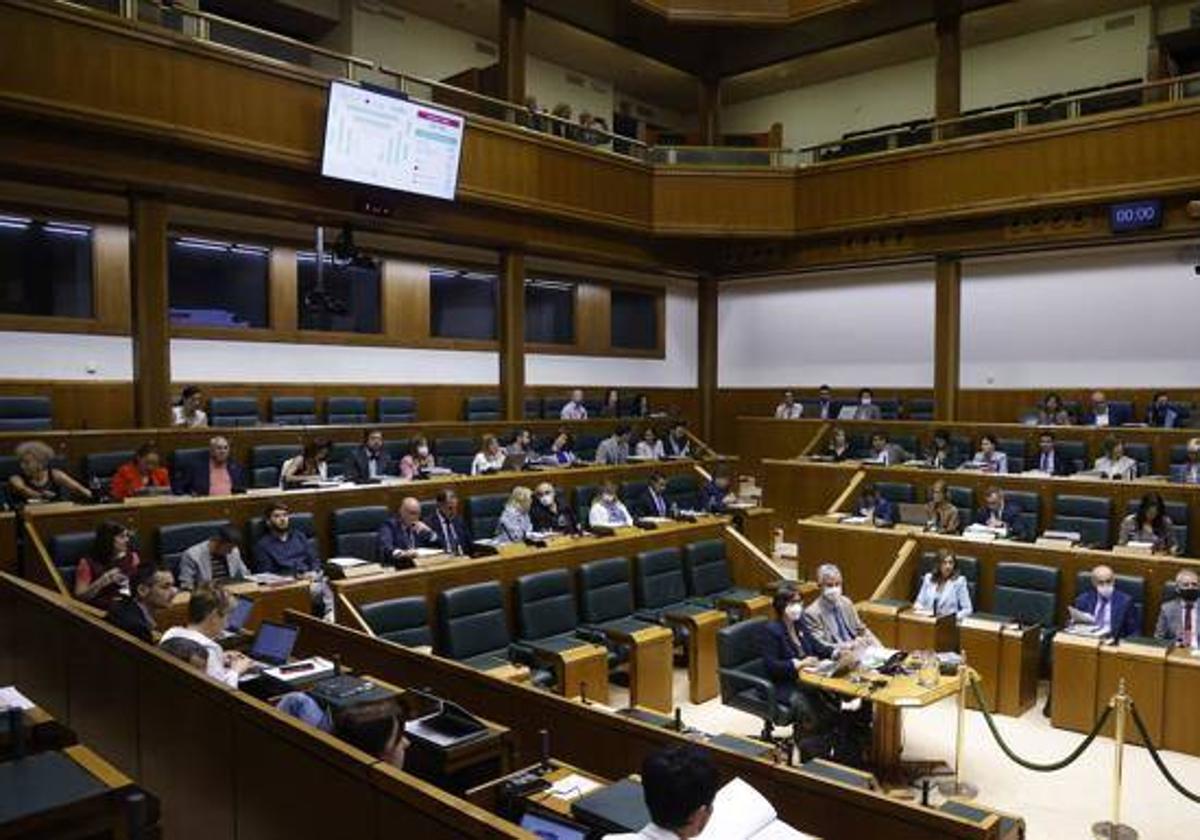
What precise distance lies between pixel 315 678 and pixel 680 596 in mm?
4082

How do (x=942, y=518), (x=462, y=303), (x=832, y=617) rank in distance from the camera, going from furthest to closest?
(x=462, y=303) → (x=942, y=518) → (x=832, y=617)

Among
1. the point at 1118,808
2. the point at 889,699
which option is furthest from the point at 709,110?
the point at 1118,808

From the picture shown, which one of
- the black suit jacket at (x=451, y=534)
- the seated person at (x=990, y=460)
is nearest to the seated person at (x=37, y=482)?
the black suit jacket at (x=451, y=534)

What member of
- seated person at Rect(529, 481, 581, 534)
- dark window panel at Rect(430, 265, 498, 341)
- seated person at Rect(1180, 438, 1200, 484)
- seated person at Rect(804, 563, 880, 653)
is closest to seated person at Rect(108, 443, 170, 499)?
seated person at Rect(529, 481, 581, 534)

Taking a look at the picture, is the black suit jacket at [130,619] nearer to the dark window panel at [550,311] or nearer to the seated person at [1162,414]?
the dark window panel at [550,311]

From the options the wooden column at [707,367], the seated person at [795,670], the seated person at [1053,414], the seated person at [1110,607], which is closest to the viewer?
the seated person at [795,670]

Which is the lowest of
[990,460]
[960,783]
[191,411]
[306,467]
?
[960,783]

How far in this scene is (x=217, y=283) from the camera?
966cm

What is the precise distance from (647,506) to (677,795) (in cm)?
644

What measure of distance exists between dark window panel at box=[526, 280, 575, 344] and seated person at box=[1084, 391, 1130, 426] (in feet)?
21.6

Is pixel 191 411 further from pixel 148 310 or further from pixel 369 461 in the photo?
pixel 369 461

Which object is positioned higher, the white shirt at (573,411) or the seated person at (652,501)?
the white shirt at (573,411)

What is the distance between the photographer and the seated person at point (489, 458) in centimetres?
834

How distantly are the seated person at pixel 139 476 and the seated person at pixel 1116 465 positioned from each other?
25.1 ft
